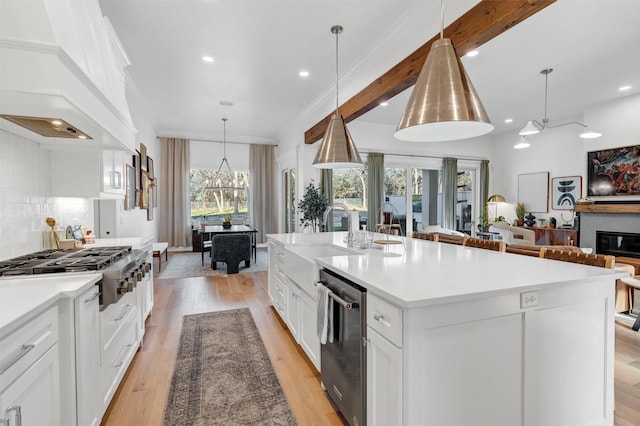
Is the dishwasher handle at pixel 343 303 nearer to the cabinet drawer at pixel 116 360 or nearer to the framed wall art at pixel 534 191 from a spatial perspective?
the cabinet drawer at pixel 116 360

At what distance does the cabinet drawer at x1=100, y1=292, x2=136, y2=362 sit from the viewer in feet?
5.94

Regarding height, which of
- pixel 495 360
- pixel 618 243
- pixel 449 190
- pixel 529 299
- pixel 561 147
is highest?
pixel 561 147

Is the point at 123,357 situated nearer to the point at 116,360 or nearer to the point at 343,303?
the point at 116,360

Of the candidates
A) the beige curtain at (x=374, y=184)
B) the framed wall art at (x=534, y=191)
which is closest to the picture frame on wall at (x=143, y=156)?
the beige curtain at (x=374, y=184)

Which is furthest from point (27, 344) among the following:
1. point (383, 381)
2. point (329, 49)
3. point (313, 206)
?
point (313, 206)

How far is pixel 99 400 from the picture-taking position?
1.74 metres

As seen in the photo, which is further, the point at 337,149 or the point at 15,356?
the point at 337,149

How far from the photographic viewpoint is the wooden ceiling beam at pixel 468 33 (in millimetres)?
2092

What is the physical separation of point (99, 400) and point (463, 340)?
1967 mm

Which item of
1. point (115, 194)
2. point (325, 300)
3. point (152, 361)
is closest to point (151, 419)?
point (152, 361)

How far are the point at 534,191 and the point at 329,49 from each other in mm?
6191

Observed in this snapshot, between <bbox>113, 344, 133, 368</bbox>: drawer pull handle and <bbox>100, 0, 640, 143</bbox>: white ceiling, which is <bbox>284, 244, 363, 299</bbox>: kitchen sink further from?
<bbox>100, 0, 640, 143</bbox>: white ceiling

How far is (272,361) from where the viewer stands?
8.41 feet

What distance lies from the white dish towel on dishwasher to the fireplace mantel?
587 cm
